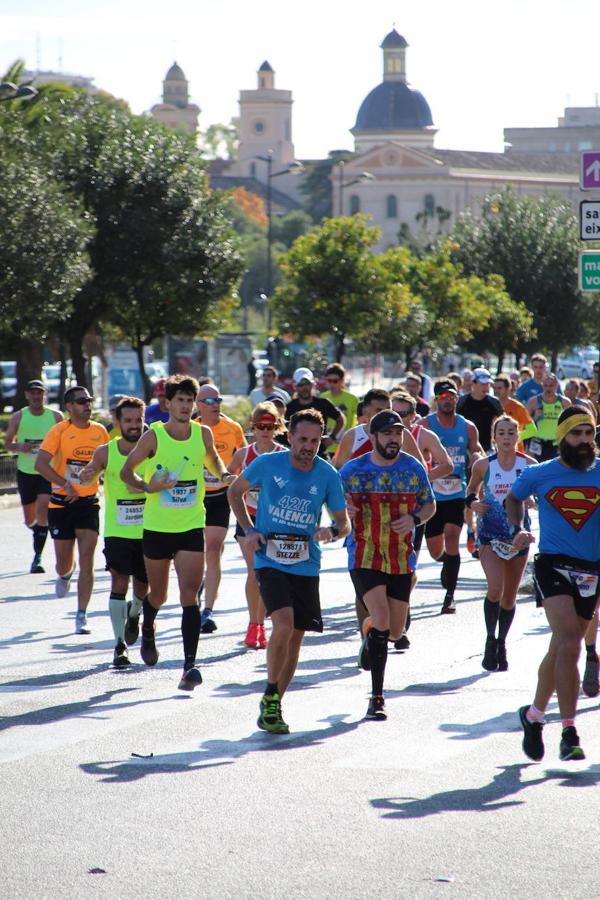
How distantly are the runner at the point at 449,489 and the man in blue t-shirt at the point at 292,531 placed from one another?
419cm

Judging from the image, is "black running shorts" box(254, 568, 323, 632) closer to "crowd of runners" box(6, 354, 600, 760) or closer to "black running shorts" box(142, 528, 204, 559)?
"crowd of runners" box(6, 354, 600, 760)

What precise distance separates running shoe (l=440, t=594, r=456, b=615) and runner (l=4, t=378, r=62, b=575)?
14.9ft

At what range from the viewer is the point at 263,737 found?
827 centimetres

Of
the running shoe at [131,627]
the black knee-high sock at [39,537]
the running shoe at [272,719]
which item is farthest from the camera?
the black knee-high sock at [39,537]

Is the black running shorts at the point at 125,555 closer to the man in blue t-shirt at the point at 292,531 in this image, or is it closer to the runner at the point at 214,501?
the runner at the point at 214,501

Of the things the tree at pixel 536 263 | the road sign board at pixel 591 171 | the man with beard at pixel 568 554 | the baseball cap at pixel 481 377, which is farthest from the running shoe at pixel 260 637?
the tree at pixel 536 263

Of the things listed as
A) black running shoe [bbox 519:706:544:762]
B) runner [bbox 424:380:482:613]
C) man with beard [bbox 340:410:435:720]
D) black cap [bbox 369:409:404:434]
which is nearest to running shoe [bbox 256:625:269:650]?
runner [bbox 424:380:482:613]

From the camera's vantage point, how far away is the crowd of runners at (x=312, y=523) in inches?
309

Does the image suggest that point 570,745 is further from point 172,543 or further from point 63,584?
point 63,584

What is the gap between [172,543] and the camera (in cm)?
962

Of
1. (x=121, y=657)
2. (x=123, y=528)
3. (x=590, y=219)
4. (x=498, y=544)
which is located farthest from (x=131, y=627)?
(x=590, y=219)

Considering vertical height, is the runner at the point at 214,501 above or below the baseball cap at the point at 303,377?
below

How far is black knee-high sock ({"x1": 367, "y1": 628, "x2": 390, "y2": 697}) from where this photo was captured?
8812 millimetres

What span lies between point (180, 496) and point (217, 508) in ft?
9.09
